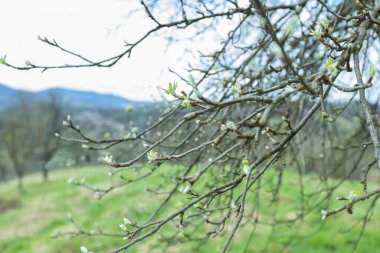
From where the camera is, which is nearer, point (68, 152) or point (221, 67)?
point (221, 67)

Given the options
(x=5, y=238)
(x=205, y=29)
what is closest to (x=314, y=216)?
(x=205, y=29)

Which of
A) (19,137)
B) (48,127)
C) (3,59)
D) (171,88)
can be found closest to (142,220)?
(3,59)

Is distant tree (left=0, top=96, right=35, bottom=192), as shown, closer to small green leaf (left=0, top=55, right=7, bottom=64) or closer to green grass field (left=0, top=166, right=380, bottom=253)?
green grass field (left=0, top=166, right=380, bottom=253)

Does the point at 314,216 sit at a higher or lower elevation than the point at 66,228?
higher

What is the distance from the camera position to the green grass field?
28.9 ft

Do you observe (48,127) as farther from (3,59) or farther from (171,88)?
(171,88)

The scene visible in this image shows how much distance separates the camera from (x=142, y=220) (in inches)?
321

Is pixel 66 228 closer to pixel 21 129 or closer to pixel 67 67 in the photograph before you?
pixel 67 67

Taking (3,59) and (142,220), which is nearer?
(3,59)

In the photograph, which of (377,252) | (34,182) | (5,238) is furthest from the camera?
(34,182)

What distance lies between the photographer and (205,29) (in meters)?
4.36

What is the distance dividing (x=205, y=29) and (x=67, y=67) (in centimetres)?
232

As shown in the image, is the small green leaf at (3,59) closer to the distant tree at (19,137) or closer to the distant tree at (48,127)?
the distant tree at (19,137)

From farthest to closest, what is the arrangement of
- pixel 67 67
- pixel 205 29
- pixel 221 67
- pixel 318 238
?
pixel 318 238 < pixel 205 29 < pixel 221 67 < pixel 67 67
